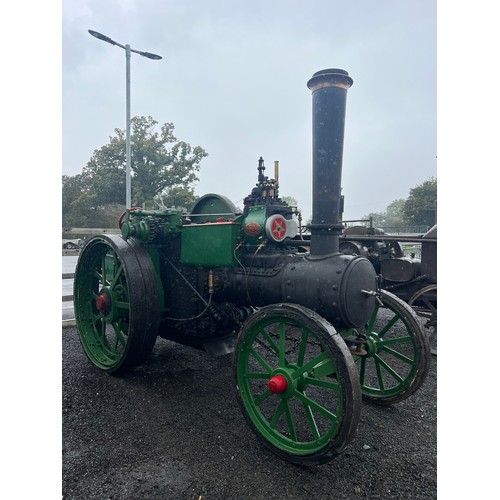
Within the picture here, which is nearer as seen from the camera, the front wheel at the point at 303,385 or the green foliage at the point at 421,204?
the front wheel at the point at 303,385

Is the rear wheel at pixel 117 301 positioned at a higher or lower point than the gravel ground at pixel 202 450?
higher

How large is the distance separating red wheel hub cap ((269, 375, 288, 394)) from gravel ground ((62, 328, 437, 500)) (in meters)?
0.49

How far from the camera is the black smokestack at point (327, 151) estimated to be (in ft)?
8.45

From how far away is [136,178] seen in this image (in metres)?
15.9

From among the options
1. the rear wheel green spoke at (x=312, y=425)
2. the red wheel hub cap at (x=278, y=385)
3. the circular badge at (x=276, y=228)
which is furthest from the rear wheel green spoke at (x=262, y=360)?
the circular badge at (x=276, y=228)

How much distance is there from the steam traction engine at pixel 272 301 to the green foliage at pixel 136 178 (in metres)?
11.5

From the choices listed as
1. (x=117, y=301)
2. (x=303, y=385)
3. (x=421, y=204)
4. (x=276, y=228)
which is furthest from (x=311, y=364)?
(x=421, y=204)

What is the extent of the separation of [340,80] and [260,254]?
56.5 inches

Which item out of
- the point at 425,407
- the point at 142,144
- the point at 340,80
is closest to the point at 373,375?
the point at 425,407

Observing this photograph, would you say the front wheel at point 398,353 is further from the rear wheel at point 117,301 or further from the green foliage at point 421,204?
the green foliage at point 421,204

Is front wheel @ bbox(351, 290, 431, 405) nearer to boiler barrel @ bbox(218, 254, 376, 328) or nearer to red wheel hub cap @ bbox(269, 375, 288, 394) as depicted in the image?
boiler barrel @ bbox(218, 254, 376, 328)

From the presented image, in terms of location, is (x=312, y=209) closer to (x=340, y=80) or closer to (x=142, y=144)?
(x=340, y=80)

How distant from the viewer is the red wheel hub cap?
2.45m

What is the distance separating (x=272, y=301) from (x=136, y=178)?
14.1 meters
